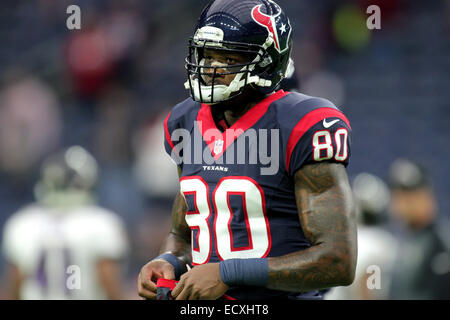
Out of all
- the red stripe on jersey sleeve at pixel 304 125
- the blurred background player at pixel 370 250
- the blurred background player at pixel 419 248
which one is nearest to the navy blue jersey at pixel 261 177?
the red stripe on jersey sleeve at pixel 304 125

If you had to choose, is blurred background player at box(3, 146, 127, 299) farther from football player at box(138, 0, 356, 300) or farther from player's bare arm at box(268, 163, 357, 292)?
player's bare arm at box(268, 163, 357, 292)

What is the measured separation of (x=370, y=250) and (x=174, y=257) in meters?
2.88

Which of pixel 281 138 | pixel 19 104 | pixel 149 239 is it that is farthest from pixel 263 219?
pixel 19 104

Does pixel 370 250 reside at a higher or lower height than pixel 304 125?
lower

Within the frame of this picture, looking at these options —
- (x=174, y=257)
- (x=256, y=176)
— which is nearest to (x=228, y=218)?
(x=256, y=176)

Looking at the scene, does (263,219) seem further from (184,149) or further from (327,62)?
(327,62)

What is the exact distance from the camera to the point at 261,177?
9.17 ft

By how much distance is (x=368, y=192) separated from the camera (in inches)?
240

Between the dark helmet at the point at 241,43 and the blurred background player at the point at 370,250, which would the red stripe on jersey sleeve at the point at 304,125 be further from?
the blurred background player at the point at 370,250

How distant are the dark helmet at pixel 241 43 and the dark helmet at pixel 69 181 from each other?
116 inches

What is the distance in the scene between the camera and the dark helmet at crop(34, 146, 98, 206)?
571 centimetres

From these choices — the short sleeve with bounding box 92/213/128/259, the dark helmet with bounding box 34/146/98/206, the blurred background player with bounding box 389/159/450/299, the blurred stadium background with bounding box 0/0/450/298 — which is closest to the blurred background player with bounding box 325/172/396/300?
the blurred background player with bounding box 389/159/450/299

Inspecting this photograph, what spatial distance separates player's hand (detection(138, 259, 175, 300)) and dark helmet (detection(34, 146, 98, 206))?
281 centimetres

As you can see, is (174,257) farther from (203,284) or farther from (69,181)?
(69,181)
